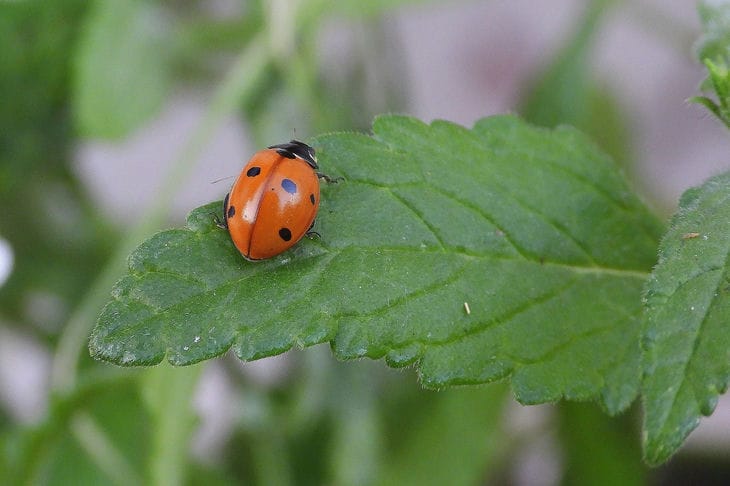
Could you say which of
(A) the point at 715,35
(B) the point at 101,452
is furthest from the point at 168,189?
(A) the point at 715,35

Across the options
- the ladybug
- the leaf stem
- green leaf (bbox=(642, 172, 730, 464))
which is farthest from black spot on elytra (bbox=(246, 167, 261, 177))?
the leaf stem

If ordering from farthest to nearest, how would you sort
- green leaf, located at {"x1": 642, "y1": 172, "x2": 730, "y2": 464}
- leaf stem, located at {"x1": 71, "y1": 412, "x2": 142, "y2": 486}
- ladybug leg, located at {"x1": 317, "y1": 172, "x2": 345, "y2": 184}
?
leaf stem, located at {"x1": 71, "y1": 412, "x2": 142, "y2": 486} < ladybug leg, located at {"x1": 317, "y1": 172, "x2": 345, "y2": 184} < green leaf, located at {"x1": 642, "y1": 172, "x2": 730, "y2": 464}

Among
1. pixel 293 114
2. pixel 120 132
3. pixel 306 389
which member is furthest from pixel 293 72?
pixel 306 389

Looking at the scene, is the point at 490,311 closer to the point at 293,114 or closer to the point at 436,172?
the point at 436,172

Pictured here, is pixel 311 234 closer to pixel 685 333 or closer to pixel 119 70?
pixel 685 333

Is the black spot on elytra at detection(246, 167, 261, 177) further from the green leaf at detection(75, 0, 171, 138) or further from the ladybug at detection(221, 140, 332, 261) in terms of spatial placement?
the green leaf at detection(75, 0, 171, 138)

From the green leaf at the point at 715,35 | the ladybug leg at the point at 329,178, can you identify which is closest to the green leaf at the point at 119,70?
the ladybug leg at the point at 329,178

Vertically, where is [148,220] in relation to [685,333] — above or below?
below
